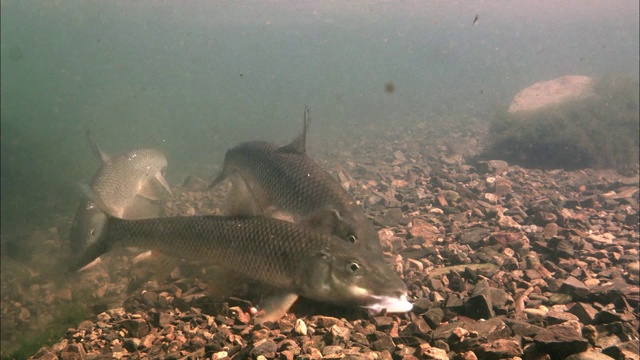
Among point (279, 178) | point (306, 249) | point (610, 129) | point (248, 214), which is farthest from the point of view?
point (610, 129)

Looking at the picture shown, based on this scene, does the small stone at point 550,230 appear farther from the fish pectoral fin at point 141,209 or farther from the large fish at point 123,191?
the fish pectoral fin at point 141,209

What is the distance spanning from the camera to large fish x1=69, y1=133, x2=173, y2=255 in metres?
6.55

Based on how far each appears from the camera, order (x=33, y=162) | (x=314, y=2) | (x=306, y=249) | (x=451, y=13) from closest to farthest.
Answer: (x=306, y=249) → (x=33, y=162) → (x=314, y=2) → (x=451, y=13)

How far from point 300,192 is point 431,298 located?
214 centimetres

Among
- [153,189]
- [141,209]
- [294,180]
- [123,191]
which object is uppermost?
[294,180]

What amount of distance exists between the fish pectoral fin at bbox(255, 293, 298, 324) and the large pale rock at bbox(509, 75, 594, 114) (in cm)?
1572

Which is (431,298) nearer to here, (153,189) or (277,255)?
(277,255)

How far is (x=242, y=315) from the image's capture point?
12.0 ft

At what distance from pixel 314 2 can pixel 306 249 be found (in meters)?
56.1

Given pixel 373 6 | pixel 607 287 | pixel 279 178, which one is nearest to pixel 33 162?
pixel 279 178

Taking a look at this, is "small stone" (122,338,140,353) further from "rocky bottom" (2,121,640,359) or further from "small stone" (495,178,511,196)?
"small stone" (495,178,511,196)

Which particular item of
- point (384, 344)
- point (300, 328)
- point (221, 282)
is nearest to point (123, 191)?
point (221, 282)

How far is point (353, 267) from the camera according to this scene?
3.29 m

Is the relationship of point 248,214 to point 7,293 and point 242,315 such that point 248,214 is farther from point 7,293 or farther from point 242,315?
point 7,293
